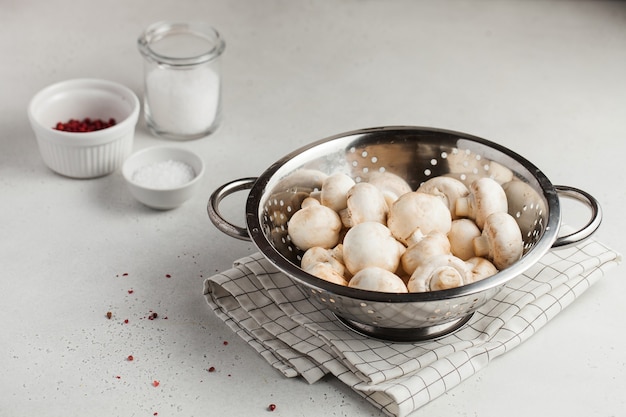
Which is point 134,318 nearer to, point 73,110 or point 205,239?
point 205,239

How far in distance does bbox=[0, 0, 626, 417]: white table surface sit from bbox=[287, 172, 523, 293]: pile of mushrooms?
169 millimetres

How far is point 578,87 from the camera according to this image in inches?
80.6

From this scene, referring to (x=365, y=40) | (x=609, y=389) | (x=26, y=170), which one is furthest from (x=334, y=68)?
(x=609, y=389)

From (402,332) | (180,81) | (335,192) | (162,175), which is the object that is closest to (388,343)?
(402,332)

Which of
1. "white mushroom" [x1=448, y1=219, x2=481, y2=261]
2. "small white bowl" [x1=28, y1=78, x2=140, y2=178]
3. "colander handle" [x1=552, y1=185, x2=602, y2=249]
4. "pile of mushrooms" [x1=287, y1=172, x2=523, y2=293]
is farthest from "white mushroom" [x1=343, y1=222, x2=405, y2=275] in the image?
"small white bowl" [x1=28, y1=78, x2=140, y2=178]

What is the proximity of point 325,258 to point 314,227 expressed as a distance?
6 cm

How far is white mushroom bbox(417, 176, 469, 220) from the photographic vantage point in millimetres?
1394

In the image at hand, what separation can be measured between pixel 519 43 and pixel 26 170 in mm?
1241

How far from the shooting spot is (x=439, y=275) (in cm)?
119

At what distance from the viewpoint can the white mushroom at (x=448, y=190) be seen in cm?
139

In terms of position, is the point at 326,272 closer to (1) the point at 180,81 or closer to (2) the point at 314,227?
(2) the point at 314,227

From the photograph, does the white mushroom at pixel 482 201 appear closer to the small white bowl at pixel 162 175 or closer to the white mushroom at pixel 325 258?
the white mushroom at pixel 325 258

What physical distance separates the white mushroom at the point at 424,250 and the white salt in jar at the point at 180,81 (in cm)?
73

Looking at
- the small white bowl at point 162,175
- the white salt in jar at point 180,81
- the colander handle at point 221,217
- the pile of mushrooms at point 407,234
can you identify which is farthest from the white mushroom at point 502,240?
the white salt in jar at point 180,81
